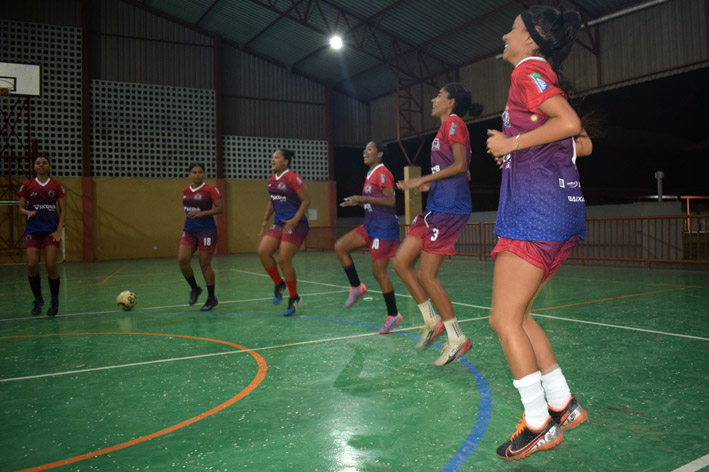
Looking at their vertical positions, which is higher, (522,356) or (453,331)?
(522,356)

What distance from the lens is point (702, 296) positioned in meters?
6.93

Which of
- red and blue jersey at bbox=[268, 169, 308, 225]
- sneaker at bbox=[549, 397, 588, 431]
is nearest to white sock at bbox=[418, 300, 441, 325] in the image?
sneaker at bbox=[549, 397, 588, 431]

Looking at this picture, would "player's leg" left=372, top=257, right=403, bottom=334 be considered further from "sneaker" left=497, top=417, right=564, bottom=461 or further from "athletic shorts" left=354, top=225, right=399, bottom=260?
"sneaker" left=497, top=417, right=564, bottom=461

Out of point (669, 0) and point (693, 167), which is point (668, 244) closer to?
point (669, 0)

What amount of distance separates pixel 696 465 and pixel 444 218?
7.56 ft

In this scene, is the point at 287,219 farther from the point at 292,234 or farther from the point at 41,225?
the point at 41,225

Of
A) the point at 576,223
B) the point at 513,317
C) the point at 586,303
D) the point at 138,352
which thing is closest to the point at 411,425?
the point at 513,317

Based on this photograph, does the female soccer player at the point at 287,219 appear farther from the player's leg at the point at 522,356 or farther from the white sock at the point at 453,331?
the player's leg at the point at 522,356

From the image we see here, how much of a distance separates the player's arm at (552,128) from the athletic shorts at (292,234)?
4132 mm

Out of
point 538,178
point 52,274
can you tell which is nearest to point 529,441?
point 538,178

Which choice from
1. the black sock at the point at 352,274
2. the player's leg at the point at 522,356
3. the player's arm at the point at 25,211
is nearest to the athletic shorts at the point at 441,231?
the player's leg at the point at 522,356

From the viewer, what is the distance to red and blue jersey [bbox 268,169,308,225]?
6.46 meters

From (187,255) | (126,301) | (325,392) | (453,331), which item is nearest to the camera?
(325,392)

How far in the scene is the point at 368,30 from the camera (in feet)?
64.7
